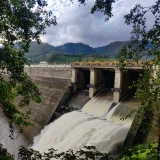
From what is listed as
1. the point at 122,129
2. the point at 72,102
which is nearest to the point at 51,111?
the point at 72,102

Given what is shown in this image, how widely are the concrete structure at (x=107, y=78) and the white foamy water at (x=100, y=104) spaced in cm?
68

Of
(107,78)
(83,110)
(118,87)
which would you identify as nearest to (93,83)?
(107,78)

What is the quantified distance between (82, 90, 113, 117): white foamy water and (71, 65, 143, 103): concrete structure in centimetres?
A: 68

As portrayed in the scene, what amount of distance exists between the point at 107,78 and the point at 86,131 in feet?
30.0

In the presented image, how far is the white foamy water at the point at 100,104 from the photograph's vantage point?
60.8 feet

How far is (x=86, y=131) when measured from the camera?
15195 millimetres

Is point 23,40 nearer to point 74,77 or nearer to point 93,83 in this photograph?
point 93,83

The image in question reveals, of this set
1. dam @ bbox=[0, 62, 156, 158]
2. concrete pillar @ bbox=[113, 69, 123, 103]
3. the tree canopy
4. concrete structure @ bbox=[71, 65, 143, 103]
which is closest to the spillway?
dam @ bbox=[0, 62, 156, 158]

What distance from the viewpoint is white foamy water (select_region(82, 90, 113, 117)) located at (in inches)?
729

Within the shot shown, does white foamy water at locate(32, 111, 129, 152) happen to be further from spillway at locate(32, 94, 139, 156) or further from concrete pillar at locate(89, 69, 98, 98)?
concrete pillar at locate(89, 69, 98, 98)

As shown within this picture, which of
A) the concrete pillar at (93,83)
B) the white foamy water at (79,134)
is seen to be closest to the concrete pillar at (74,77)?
the concrete pillar at (93,83)

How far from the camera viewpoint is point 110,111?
58.4ft

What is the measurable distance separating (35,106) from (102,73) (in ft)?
25.8

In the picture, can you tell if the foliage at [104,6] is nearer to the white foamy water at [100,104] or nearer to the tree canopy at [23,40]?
the tree canopy at [23,40]
